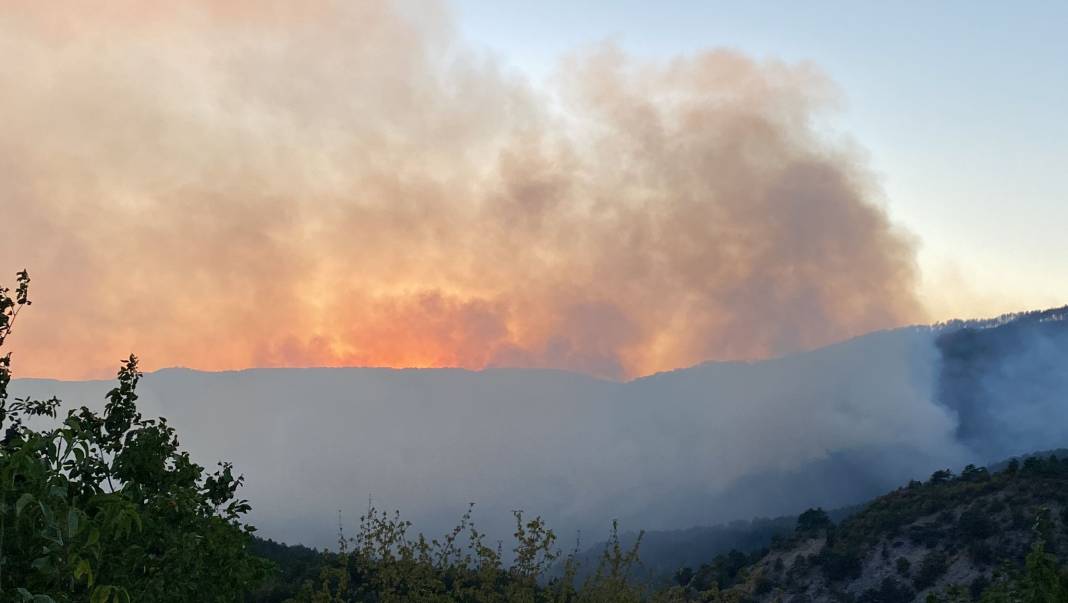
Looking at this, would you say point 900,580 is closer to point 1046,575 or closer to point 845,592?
point 845,592

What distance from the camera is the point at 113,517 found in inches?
426

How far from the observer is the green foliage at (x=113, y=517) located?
34.5ft

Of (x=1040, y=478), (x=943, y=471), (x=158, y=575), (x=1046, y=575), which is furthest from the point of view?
(x=943, y=471)

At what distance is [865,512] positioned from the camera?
120625 millimetres

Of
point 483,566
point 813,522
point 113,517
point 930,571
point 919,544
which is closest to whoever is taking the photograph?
point 113,517

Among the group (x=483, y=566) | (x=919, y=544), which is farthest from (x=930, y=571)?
(x=483, y=566)

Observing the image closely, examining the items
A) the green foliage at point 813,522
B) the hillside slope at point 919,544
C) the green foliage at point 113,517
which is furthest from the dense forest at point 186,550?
the green foliage at point 813,522

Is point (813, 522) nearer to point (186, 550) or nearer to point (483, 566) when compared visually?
point (483, 566)

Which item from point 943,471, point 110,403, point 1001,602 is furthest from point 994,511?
point 110,403

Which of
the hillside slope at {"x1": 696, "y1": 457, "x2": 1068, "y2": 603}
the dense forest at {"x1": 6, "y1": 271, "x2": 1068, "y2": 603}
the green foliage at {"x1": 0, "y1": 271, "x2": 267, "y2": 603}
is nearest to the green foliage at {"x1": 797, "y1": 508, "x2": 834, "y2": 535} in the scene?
the hillside slope at {"x1": 696, "y1": 457, "x2": 1068, "y2": 603}

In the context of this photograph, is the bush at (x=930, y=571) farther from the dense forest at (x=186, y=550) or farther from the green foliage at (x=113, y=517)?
the green foliage at (x=113, y=517)

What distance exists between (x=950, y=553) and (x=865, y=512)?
20937 millimetres

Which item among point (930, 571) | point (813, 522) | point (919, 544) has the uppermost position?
point (813, 522)

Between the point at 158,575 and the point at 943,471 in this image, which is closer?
the point at 158,575
